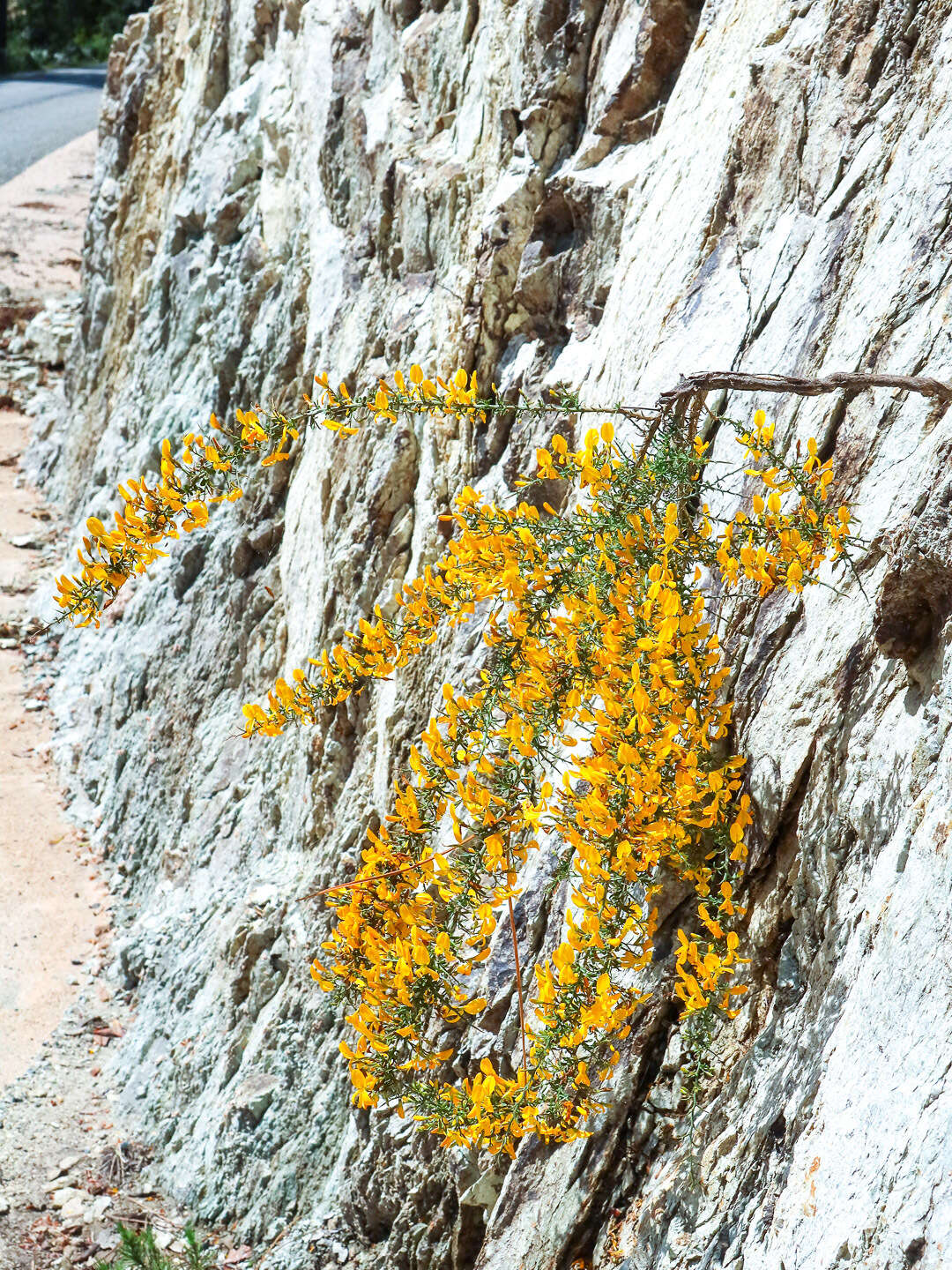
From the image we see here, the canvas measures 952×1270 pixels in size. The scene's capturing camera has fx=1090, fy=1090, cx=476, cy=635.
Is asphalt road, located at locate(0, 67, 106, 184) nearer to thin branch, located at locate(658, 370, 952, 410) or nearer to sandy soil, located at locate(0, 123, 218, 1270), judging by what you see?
sandy soil, located at locate(0, 123, 218, 1270)

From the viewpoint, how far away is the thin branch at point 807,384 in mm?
2305

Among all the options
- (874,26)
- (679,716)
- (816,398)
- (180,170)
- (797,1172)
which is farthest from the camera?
(180,170)

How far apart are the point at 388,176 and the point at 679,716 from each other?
503 centimetres

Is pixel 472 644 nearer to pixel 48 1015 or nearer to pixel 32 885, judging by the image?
pixel 48 1015

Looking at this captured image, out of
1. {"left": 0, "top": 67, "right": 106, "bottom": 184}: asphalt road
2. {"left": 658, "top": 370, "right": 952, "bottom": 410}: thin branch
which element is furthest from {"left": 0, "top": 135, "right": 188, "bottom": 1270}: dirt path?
{"left": 0, "top": 67, "right": 106, "bottom": 184}: asphalt road

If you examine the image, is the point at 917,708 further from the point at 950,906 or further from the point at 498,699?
the point at 498,699

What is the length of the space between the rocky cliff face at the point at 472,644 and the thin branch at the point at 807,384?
104mm

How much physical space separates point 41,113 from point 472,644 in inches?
990

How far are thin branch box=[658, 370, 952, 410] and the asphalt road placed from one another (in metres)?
22.4

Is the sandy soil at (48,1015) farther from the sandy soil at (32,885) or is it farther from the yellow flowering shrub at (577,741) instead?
the yellow flowering shrub at (577,741)

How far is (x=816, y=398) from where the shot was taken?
2760 mm

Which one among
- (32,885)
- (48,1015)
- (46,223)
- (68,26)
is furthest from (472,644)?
(68,26)

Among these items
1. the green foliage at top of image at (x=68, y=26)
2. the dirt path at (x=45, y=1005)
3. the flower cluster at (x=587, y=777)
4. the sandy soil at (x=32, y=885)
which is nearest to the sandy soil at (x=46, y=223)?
the dirt path at (x=45, y=1005)

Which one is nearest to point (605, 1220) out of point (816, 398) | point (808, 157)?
point (816, 398)
